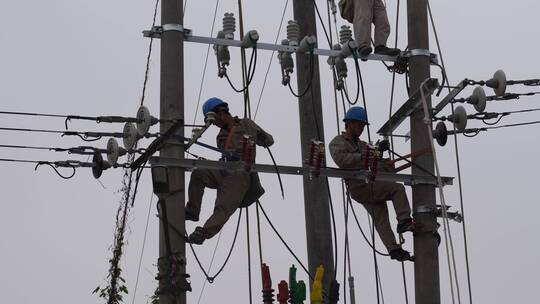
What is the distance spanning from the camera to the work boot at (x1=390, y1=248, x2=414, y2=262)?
12.4m

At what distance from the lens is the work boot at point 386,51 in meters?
12.8

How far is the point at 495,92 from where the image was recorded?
12312 millimetres

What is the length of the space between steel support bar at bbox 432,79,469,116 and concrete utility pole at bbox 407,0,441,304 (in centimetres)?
12

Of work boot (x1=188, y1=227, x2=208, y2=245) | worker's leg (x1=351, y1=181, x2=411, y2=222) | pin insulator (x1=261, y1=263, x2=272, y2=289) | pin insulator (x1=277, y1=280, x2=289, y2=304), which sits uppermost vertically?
worker's leg (x1=351, y1=181, x2=411, y2=222)

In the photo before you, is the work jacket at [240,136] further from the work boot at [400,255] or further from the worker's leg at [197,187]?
the work boot at [400,255]

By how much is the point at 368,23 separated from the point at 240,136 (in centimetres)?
215

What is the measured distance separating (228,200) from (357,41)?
95.5 inches

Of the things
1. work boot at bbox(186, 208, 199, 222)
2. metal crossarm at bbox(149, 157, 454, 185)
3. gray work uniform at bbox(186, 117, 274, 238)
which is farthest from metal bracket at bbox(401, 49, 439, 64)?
work boot at bbox(186, 208, 199, 222)

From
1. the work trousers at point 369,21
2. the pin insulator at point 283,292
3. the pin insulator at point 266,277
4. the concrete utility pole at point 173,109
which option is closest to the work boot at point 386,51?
the work trousers at point 369,21

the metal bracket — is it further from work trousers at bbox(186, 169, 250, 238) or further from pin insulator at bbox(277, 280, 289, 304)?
pin insulator at bbox(277, 280, 289, 304)

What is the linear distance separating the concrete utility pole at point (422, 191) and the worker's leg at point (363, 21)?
1.63 ft

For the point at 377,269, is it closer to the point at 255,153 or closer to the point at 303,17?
the point at 255,153

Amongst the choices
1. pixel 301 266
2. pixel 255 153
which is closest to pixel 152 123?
pixel 255 153

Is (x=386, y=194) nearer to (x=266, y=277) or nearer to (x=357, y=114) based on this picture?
(x=357, y=114)
